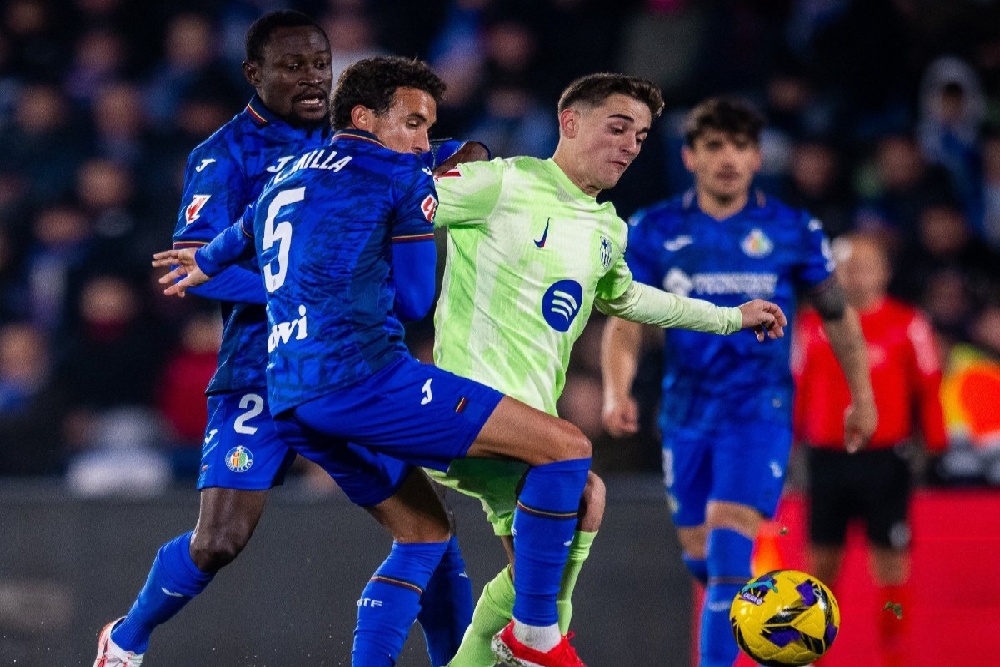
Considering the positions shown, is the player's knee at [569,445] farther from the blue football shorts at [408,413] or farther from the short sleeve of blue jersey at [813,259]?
the short sleeve of blue jersey at [813,259]

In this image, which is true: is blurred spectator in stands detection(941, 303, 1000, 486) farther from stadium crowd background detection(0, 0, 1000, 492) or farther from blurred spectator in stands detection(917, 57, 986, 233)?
blurred spectator in stands detection(917, 57, 986, 233)

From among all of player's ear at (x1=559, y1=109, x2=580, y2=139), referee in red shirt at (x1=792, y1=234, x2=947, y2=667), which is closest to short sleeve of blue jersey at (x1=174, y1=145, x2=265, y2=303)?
player's ear at (x1=559, y1=109, x2=580, y2=139)

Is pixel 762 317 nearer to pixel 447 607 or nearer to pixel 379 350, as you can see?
pixel 379 350

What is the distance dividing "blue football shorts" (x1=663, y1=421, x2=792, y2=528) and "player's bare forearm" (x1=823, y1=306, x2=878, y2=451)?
0.95 ft

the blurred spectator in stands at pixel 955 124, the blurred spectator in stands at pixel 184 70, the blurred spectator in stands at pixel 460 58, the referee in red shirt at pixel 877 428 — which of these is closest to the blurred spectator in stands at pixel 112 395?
the blurred spectator in stands at pixel 184 70

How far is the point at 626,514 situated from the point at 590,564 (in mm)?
A: 278

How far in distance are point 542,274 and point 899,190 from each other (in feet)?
17.0

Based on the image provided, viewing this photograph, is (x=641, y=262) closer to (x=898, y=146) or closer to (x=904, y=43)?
(x=898, y=146)

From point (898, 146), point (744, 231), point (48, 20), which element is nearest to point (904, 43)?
point (898, 146)

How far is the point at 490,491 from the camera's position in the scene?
438 centimetres

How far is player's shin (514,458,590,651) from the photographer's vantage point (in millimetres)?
3947

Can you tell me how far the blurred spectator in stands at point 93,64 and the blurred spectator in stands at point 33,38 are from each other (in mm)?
100

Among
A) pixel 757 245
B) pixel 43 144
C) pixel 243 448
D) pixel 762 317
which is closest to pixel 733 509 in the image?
pixel 757 245

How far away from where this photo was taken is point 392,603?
161 inches
